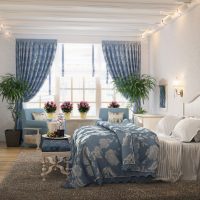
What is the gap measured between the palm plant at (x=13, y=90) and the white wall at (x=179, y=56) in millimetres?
3497

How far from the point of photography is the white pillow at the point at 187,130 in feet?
17.3

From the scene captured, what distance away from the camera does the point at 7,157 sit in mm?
7410

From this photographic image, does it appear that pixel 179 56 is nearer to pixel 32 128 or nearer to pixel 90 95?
pixel 90 95

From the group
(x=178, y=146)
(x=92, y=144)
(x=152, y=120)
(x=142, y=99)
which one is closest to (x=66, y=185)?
(x=92, y=144)

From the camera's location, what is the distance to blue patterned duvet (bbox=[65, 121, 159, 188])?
493 centimetres

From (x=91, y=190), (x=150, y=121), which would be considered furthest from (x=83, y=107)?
(x=91, y=190)

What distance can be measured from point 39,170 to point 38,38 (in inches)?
184

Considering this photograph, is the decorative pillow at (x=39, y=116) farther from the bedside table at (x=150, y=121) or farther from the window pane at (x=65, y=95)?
the bedside table at (x=150, y=121)

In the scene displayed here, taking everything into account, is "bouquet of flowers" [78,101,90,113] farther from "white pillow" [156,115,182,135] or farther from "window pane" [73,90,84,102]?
"white pillow" [156,115,182,135]

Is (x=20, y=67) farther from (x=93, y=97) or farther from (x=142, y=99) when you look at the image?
(x=142, y=99)

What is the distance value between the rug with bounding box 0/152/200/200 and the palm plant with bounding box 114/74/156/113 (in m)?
4.37

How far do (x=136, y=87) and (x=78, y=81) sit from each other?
5.64 feet

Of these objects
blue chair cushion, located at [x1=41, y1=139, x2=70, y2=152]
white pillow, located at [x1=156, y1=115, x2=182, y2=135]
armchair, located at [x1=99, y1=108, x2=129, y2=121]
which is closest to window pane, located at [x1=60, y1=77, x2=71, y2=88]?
armchair, located at [x1=99, y1=108, x2=129, y2=121]

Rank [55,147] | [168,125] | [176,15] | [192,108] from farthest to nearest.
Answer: [176,15], [192,108], [168,125], [55,147]
